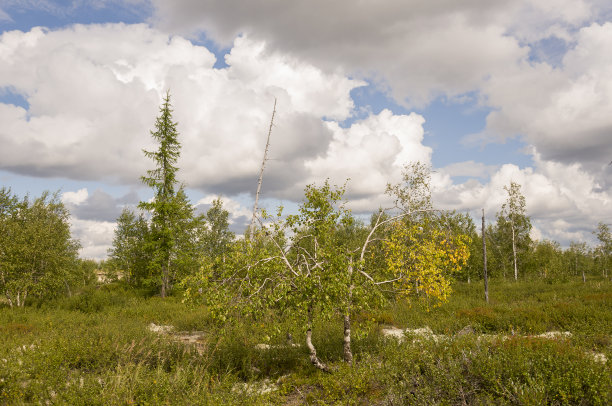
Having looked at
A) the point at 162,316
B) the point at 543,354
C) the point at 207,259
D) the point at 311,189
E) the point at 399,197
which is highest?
the point at 399,197

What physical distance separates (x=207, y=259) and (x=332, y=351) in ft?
16.0

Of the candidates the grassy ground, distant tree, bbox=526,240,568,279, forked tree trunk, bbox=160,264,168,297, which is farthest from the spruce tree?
distant tree, bbox=526,240,568,279

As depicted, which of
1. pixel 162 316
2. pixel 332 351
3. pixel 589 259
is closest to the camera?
pixel 332 351

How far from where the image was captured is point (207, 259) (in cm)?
862

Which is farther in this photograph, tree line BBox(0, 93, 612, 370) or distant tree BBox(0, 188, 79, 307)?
distant tree BBox(0, 188, 79, 307)

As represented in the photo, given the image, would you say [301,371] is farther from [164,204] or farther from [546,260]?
[546,260]

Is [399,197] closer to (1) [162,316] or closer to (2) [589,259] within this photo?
(1) [162,316]

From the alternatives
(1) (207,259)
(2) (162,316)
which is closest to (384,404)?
(1) (207,259)

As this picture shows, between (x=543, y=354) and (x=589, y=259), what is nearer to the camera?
(x=543, y=354)

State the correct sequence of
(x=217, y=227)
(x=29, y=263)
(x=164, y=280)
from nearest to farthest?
(x=29, y=263) → (x=164, y=280) → (x=217, y=227)

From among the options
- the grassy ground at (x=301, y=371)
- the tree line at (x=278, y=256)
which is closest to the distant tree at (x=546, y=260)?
the tree line at (x=278, y=256)

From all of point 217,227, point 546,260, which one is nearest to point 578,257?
point 546,260

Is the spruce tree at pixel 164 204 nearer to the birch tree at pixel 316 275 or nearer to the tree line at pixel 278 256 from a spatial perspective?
the tree line at pixel 278 256

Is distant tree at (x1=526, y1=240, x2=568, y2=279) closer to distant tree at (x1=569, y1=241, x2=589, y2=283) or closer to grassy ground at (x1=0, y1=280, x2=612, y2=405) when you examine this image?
distant tree at (x1=569, y1=241, x2=589, y2=283)
